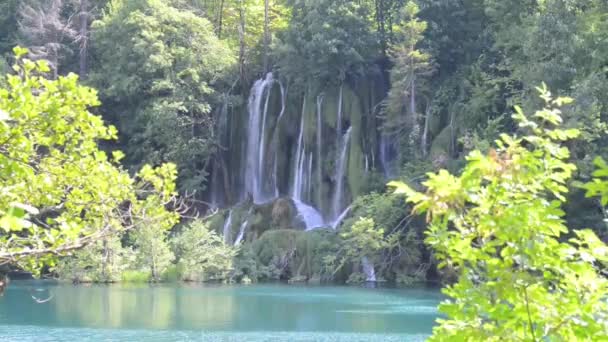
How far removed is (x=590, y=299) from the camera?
336cm

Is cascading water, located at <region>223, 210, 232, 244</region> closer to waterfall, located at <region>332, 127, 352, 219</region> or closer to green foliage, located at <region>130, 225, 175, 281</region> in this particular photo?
green foliage, located at <region>130, 225, 175, 281</region>

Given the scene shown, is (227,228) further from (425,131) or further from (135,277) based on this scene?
Answer: (425,131)

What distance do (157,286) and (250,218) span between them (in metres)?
5.50

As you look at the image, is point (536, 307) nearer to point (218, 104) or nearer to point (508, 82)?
point (508, 82)

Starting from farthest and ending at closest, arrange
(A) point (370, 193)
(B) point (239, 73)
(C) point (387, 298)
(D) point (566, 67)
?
1. (B) point (239, 73)
2. (A) point (370, 193)
3. (D) point (566, 67)
4. (C) point (387, 298)

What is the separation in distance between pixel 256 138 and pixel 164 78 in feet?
14.4

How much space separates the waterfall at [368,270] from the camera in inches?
1054

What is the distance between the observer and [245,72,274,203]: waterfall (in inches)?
1330

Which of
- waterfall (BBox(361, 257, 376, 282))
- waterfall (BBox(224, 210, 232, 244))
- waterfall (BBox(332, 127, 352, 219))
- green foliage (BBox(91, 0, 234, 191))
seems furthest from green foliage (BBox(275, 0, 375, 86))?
waterfall (BBox(361, 257, 376, 282))

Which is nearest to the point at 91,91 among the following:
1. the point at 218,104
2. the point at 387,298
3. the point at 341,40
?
the point at 387,298

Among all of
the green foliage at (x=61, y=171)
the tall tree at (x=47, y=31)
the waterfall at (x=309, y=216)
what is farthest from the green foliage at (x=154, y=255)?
the green foliage at (x=61, y=171)

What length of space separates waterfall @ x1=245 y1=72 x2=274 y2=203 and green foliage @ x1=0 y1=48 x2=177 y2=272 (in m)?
27.8

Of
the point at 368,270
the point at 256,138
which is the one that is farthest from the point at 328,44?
the point at 368,270

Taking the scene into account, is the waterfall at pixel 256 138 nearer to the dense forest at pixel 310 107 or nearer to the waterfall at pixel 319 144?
the dense forest at pixel 310 107
